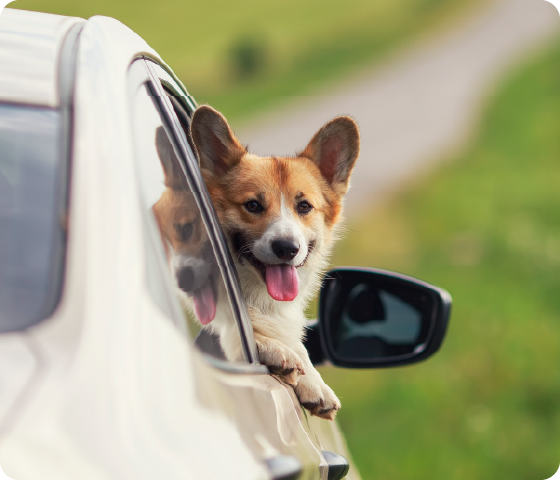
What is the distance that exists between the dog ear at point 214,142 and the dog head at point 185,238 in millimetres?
511

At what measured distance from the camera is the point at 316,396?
182cm

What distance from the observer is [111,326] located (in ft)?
2.96

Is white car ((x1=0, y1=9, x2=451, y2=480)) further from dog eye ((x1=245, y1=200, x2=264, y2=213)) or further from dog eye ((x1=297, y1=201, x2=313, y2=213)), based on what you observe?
dog eye ((x1=297, y1=201, x2=313, y2=213))

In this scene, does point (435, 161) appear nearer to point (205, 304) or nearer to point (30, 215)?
point (205, 304)

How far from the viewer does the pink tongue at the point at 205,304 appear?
1407 millimetres

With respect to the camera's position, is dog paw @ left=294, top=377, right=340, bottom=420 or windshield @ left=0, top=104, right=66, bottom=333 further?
dog paw @ left=294, top=377, right=340, bottom=420

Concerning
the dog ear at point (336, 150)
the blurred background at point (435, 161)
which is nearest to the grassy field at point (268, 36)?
the blurred background at point (435, 161)

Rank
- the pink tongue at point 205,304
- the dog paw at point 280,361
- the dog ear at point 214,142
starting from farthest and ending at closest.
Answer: the dog ear at point 214,142, the dog paw at point 280,361, the pink tongue at point 205,304

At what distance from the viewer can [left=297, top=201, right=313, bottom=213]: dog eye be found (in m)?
2.51

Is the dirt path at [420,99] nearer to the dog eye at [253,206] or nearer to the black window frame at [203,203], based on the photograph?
the dog eye at [253,206]

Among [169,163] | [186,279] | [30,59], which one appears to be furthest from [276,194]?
[30,59]

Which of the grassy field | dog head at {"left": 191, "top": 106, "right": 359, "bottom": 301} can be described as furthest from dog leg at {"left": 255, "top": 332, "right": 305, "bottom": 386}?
the grassy field

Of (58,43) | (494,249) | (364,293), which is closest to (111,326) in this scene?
(58,43)

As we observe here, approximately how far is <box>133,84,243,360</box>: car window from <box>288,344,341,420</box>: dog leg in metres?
0.34
